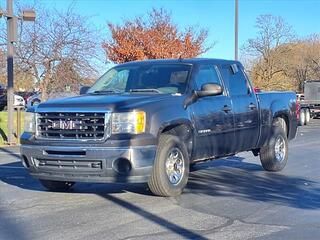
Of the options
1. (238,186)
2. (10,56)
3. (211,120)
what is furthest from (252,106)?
(10,56)

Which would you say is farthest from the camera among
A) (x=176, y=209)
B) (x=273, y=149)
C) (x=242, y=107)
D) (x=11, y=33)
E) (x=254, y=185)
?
(x=11, y=33)

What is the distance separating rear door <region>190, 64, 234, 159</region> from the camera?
8539mm

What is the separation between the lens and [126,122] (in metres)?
7.43

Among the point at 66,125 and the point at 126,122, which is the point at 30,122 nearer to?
the point at 66,125

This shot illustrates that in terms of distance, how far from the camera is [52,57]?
838 inches

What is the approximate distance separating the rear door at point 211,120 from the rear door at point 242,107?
20 cm

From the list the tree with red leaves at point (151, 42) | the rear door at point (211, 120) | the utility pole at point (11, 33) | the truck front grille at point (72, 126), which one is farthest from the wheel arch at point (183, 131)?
the tree with red leaves at point (151, 42)

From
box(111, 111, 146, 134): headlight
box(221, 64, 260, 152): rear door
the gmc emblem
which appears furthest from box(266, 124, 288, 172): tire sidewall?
the gmc emblem

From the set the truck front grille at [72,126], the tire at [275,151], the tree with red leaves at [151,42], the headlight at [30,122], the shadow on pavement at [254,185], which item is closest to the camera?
the truck front grille at [72,126]

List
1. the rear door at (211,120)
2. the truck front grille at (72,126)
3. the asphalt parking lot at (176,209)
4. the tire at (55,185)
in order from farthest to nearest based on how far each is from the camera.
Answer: the tire at (55,185) < the rear door at (211,120) < the truck front grille at (72,126) < the asphalt parking lot at (176,209)

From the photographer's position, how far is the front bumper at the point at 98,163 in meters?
7.36

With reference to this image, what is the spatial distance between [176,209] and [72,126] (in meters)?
1.75

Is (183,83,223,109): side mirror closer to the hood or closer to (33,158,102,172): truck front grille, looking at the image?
the hood

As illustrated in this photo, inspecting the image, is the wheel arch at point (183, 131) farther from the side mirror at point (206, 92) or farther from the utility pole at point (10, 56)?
the utility pole at point (10, 56)
